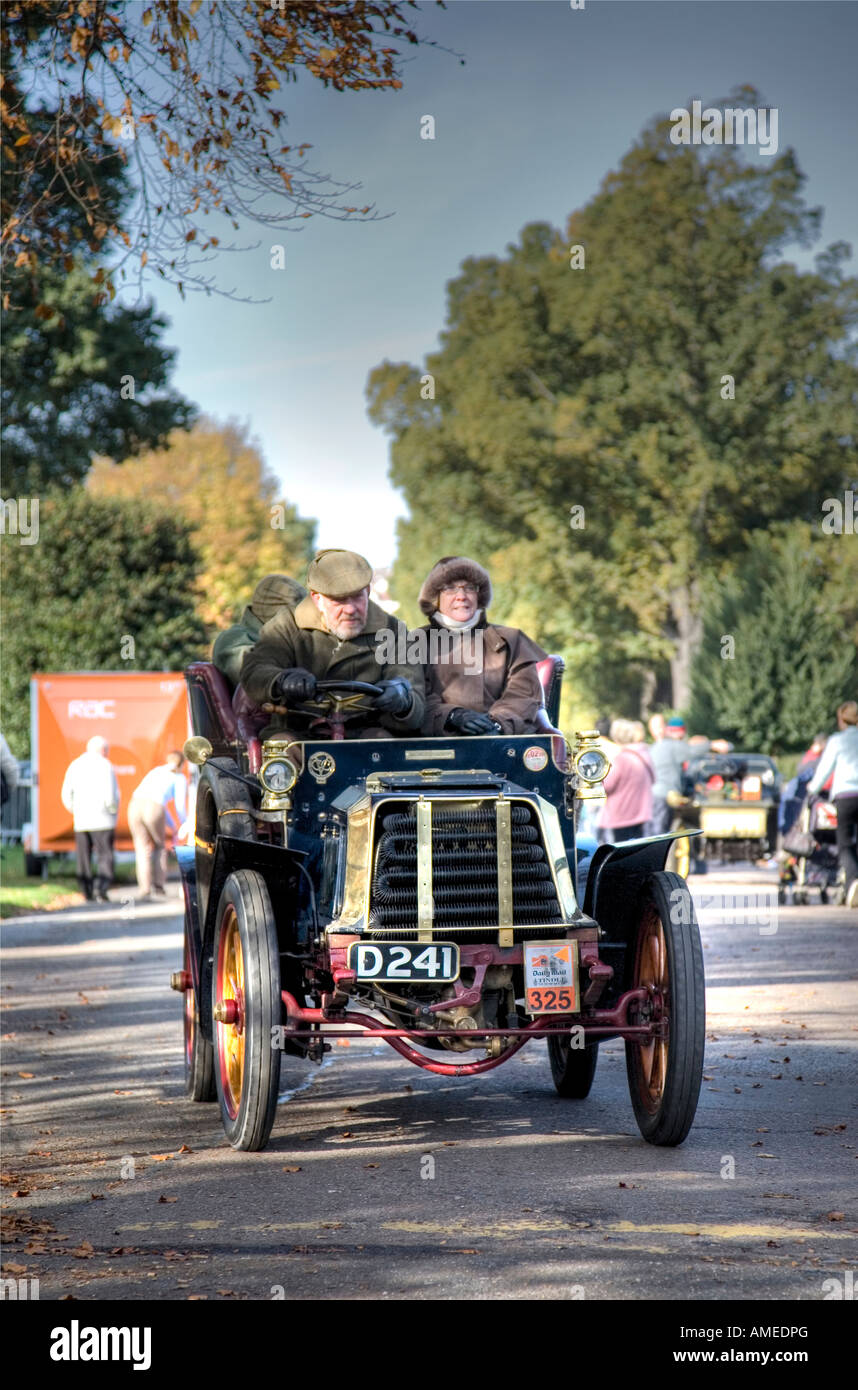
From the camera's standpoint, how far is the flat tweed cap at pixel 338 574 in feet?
28.4

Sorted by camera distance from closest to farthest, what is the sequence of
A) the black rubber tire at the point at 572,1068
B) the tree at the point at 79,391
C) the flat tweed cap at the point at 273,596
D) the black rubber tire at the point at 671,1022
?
the black rubber tire at the point at 671,1022 < the black rubber tire at the point at 572,1068 < the flat tweed cap at the point at 273,596 < the tree at the point at 79,391

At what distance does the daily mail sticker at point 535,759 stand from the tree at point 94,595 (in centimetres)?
2503

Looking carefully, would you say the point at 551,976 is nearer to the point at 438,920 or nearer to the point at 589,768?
the point at 438,920

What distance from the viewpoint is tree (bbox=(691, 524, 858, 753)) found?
5300cm

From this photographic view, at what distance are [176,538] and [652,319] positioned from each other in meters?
23.9

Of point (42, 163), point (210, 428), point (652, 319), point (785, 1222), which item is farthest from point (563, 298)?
point (785, 1222)

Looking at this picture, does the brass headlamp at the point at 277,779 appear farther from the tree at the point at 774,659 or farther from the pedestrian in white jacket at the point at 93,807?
the tree at the point at 774,659

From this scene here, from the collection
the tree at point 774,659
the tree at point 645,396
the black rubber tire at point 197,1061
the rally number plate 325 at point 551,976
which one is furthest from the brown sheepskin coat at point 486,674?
the tree at point 645,396

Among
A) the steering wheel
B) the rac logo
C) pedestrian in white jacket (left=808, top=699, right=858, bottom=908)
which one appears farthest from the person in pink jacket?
the steering wheel

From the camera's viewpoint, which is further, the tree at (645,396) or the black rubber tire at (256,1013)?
the tree at (645,396)

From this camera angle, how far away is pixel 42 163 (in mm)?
11859

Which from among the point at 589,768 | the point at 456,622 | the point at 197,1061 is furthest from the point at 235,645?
the point at 589,768
